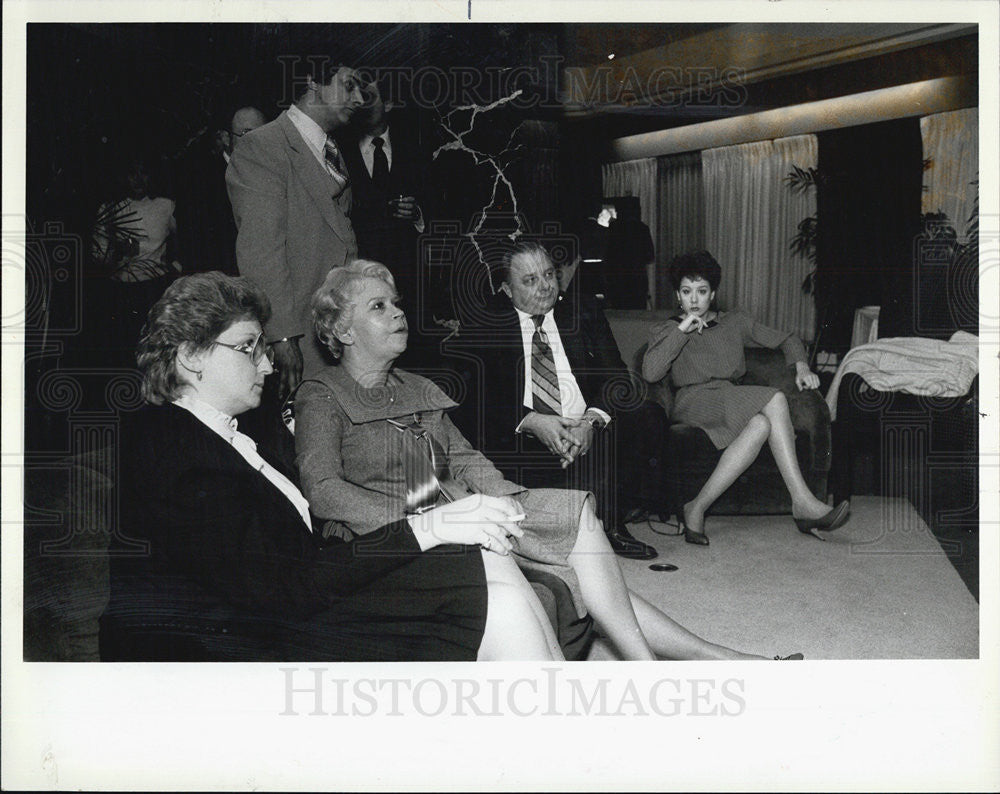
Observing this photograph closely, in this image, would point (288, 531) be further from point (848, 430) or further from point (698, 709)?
point (848, 430)

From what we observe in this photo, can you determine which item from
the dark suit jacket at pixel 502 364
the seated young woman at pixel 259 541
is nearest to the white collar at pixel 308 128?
the seated young woman at pixel 259 541

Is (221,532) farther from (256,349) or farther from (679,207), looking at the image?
(679,207)

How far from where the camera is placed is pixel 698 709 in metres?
2.84

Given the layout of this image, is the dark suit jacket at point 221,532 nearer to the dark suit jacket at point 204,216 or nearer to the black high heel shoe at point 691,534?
the dark suit jacket at point 204,216

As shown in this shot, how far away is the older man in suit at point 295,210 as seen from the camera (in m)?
2.81

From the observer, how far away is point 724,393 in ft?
9.78

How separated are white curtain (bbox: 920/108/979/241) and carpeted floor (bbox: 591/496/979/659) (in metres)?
0.97

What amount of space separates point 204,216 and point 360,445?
82cm

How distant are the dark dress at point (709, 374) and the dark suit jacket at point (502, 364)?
0.20 meters

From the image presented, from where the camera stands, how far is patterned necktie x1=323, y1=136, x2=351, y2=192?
2.83 metres

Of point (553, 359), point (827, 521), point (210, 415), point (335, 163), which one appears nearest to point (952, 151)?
point (827, 521)

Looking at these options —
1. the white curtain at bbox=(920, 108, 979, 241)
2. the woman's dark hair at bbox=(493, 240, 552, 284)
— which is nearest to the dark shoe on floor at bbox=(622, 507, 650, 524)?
the woman's dark hair at bbox=(493, 240, 552, 284)

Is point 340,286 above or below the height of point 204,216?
below

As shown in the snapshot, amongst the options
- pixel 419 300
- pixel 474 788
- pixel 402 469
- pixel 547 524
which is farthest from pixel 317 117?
pixel 474 788
